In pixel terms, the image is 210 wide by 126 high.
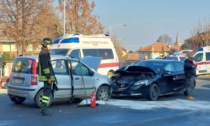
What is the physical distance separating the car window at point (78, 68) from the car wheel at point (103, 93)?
79cm

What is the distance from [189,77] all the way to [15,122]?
7.75 metres

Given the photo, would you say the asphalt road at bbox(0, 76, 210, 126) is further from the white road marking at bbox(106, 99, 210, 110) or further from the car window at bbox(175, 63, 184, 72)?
the car window at bbox(175, 63, 184, 72)

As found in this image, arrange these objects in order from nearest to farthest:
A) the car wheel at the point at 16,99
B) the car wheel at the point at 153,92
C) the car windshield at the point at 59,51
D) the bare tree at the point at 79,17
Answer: the car wheel at the point at 16,99, the car wheel at the point at 153,92, the car windshield at the point at 59,51, the bare tree at the point at 79,17

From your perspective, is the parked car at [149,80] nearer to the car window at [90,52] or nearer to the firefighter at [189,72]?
the firefighter at [189,72]

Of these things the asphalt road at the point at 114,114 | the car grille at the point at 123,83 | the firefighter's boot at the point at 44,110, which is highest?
the car grille at the point at 123,83

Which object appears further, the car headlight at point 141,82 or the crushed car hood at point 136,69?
the crushed car hood at point 136,69

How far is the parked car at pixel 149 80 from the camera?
45.4ft

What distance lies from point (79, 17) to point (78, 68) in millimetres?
30828

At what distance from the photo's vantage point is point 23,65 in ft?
39.2

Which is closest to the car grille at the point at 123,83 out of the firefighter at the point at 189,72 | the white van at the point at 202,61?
the firefighter at the point at 189,72

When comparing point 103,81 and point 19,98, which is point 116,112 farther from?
point 19,98

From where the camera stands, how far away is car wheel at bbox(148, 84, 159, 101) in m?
13.8

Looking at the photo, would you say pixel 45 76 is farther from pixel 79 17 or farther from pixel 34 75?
pixel 79 17

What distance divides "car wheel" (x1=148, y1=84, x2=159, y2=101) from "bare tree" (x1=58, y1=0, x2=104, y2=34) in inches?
1144
